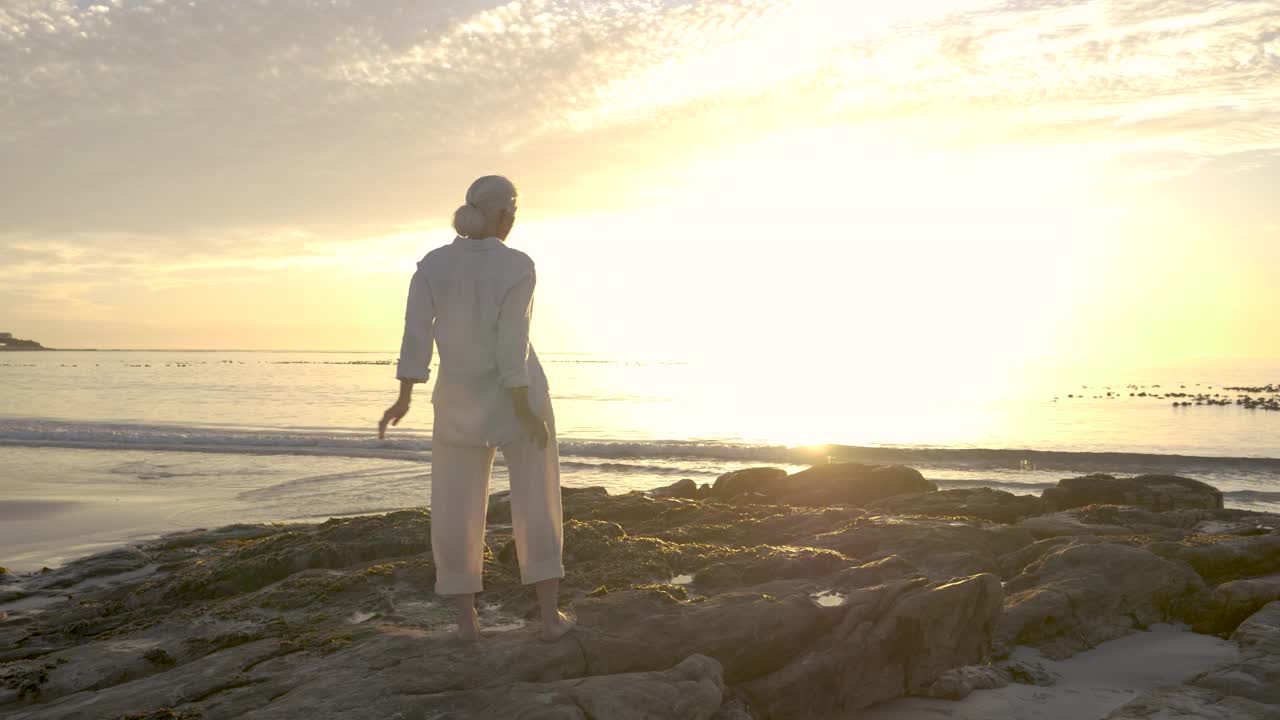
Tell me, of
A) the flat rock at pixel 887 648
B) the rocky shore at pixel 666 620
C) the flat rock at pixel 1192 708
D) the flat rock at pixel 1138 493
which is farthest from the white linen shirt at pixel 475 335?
the flat rock at pixel 1138 493

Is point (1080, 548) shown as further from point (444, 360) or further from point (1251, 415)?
point (1251, 415)

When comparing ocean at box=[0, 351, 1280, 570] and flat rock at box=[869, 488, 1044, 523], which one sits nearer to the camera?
flat rock at box=[869, 488, 1044, 523]

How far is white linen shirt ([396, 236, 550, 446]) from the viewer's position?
4.55 metres

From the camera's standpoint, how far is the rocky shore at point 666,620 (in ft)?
13.4

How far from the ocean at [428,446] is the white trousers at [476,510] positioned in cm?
889

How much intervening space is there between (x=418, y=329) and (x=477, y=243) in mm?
604

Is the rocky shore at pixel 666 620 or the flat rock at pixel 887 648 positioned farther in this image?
the flat rock at pixel 887 648

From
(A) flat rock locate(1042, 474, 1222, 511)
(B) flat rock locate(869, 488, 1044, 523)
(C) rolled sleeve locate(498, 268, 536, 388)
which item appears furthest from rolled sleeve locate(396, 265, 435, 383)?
(A) flat rock locate(1042, 474, 1222, 511)

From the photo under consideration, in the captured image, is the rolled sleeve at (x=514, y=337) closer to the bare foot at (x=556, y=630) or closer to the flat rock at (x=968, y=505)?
the bare foot at (x=556, y=630)

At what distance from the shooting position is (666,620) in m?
4.89

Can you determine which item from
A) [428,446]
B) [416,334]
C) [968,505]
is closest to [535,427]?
[416,334]

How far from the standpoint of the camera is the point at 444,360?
4598 millimetres

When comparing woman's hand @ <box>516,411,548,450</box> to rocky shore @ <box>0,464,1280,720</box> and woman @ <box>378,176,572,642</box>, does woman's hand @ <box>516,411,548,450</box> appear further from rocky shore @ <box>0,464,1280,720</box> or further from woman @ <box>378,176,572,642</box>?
rocky shore @ <box>0,464,1280,720</box>

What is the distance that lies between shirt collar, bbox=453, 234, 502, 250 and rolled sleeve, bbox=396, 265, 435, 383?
27 cm
